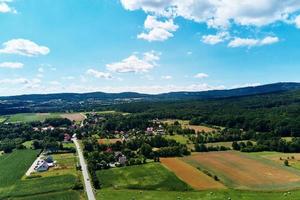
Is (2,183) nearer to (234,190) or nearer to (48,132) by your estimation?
(234,190)

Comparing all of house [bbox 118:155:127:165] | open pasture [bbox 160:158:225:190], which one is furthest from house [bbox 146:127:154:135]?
house [bbox 118:155:127:165]

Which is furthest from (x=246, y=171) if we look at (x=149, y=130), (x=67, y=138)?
(x=67, y=138)

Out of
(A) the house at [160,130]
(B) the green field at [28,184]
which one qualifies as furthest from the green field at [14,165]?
(A) the house at [160,130]

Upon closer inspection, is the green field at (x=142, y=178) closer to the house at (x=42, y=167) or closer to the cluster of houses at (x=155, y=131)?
the house at (x=42, y=167)

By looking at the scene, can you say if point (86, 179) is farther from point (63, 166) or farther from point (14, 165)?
point (14, 165)

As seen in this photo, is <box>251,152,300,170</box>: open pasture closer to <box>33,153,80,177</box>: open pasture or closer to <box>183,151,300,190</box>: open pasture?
<box>183,151,300,190</box>: open pasture

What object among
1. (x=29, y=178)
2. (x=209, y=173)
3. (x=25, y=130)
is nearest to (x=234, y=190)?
(x=209, y=173)
